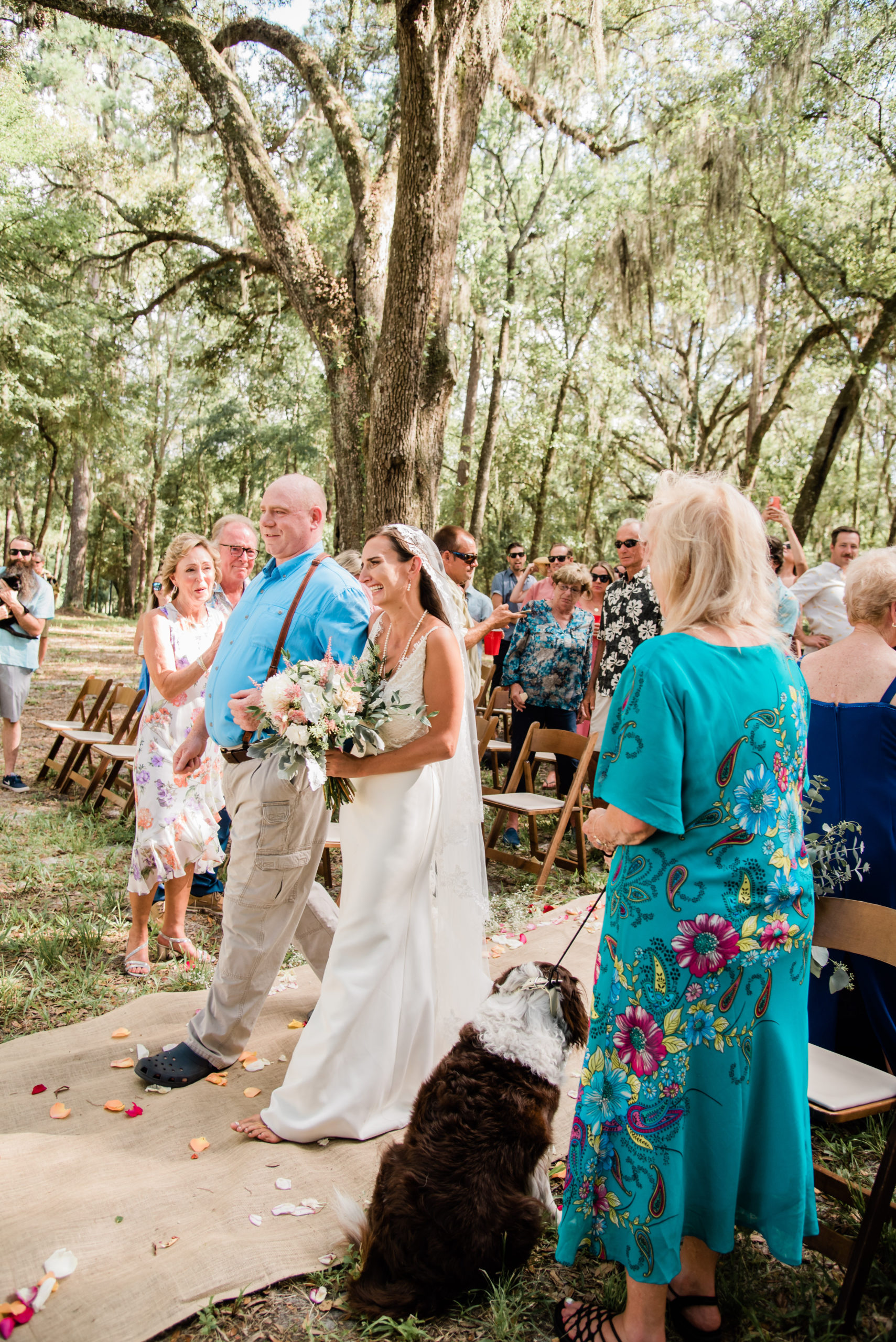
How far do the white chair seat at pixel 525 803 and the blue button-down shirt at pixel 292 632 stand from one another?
293 cm

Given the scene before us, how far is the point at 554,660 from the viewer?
7141 mm

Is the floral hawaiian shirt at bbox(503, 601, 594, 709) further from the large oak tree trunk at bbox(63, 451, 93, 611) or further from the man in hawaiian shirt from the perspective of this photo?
the large oak tree trunk at bbox(63, 451, 93, 611)

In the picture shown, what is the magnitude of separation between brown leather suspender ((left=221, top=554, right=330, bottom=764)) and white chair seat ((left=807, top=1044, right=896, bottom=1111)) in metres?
2.30

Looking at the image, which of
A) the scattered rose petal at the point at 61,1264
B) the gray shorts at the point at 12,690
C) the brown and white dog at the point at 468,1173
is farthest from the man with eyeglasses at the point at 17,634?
the brown and white dog at the point at 468,1173

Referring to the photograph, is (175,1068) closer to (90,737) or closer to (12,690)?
(90,737)

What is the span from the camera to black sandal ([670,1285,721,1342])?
90.1 inches

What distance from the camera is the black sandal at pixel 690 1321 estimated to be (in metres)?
2.29

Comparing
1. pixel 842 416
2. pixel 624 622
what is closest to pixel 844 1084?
pixel 624 622

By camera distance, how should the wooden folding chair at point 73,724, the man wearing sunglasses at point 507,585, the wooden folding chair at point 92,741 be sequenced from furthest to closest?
the man wearing sunglasses at point 507,585 → the wooden folding chair at point 73,724 → the wooden folding chair at point 92,741

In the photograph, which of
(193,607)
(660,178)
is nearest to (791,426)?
(660,178)

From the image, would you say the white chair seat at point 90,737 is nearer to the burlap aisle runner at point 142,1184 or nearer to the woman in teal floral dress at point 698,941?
the burlap aisle runner at point 142,1184

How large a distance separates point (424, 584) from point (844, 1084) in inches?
85.4

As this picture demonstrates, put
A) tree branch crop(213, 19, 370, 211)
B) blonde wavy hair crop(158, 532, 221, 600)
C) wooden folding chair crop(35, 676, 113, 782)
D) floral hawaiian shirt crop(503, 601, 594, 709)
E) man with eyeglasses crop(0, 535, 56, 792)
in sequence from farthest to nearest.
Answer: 1. tree branch crop(213, 19, 370, 211)
2. wooden folding chair crop(35, 676, 113, 782)
3. man with eyeglasses crop(0, 535, 56, 792)
4. floral hawaiian shirt crop(503, 601, 594, 709)
5. blonde wavy hair crop(158, 532, 221, 600)

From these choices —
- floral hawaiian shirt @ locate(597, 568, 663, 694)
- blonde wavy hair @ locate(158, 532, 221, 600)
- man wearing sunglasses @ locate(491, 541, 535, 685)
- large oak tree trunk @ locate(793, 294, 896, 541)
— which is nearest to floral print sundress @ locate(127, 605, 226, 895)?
blonde wavy hair @ locate(158, 532, 221, 600)
